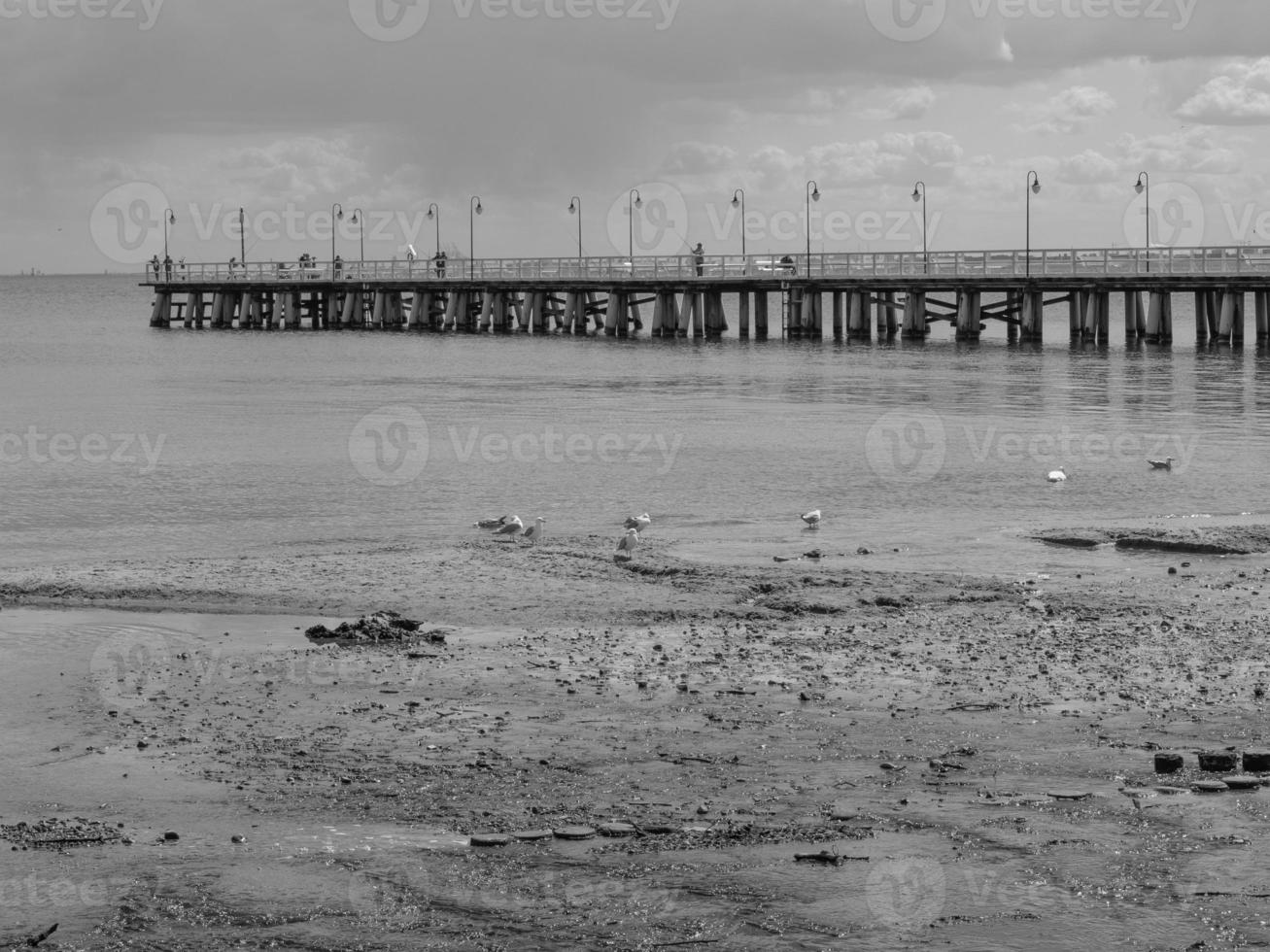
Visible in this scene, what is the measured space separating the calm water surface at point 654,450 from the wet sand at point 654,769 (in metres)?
3.67

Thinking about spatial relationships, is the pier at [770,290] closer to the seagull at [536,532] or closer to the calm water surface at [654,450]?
the calm water surface at [654,450]

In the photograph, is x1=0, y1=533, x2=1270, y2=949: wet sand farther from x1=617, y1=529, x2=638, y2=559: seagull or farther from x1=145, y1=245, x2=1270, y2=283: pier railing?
x1=145, y1=245, x2=1270, y2=283: pier railing

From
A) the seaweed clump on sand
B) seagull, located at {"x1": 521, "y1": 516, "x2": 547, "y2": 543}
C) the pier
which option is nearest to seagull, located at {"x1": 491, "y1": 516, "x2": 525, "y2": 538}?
seagull, located at {"x1": 521, "y1": 516, "x2": 547, "y2": 543}

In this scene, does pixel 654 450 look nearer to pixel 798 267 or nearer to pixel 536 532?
pixel 536 532

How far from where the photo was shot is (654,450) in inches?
1158

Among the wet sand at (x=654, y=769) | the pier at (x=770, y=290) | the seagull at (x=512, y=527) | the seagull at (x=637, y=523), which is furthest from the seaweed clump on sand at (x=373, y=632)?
the pier at (x=770, y=290)

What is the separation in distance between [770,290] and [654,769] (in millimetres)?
64037

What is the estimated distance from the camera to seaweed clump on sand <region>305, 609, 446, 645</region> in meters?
12.6

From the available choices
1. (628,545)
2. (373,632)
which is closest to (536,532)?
(628,545)

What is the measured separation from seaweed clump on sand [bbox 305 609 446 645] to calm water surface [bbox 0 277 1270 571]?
466cm

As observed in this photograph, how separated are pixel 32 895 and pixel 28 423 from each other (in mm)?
31289

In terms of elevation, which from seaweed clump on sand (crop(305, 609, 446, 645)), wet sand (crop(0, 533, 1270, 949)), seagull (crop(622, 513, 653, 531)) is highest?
seagull (crop(622, 513, 653, 531))

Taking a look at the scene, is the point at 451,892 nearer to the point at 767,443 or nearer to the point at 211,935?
the point at 211,935

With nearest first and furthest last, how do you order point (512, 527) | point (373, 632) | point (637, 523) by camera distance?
point (373, 632), point (512, 527), point (637, 523)
